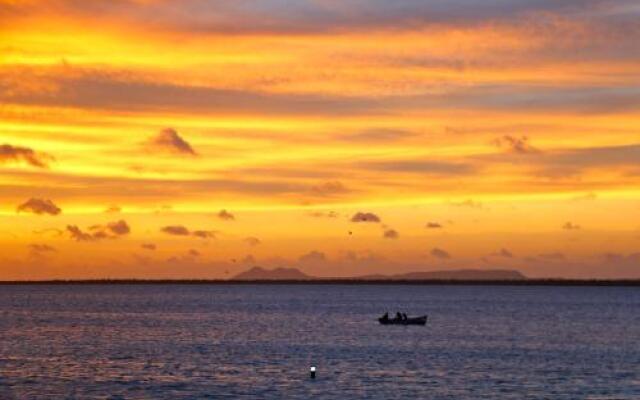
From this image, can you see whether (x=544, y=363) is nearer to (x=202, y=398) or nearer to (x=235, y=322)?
(x=202, y=398)

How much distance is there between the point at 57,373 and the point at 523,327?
8975 cm

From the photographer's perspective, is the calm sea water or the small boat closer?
the calm sea water

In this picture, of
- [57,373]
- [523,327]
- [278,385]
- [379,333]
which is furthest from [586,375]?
[523,327]

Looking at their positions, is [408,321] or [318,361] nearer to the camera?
[318,361]

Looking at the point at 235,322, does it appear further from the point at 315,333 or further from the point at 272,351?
the point at 272,351

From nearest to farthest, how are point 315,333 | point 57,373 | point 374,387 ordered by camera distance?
1. point 374,387
2. point 57,373
3. point 315,333

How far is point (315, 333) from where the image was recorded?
137375mm

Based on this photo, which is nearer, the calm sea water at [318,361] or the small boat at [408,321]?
the calm sea water at [318,361]

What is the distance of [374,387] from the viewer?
7569cm

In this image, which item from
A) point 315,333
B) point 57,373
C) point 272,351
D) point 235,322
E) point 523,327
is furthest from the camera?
point 235,322

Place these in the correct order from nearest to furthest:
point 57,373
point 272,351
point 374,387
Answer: point 374,387
point 57,373
point 272,351

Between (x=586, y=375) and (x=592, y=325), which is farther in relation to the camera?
(x=592, y=325)

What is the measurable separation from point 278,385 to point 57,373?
19520 millimetres

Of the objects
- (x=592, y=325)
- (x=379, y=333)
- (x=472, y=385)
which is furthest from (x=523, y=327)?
(x=472, y=385)
